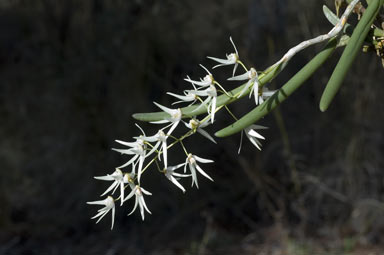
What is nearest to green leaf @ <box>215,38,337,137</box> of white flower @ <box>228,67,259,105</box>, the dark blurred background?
white flower @ <box>228,67,259,105</box>

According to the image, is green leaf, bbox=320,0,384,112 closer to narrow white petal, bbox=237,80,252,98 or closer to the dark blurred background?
narrow white petal, bbox=237,80,252,98

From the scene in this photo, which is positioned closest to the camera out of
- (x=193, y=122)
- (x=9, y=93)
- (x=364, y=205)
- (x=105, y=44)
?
(x=193, y=122)

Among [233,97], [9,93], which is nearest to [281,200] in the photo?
[9,93]

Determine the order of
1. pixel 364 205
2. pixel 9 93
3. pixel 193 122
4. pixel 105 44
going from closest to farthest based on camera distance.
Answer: pixel 193 122 → pixel 364 205 → pixel 105 44 → pixel 9 93

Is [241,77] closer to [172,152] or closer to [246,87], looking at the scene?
[246,87]

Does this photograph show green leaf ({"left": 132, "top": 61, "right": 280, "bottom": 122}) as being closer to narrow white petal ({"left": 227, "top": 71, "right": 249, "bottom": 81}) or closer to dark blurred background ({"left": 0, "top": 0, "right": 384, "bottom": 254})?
narrow white petal ({"left": 227, "top": 71, "right": 249, "bottom": 81})

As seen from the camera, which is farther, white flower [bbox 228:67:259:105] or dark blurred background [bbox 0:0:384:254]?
dark blurred background [bbox 0:0:384:254]

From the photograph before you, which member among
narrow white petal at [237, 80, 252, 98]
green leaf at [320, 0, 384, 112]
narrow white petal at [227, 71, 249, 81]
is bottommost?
green leaf at [320, 0, 384, 112]

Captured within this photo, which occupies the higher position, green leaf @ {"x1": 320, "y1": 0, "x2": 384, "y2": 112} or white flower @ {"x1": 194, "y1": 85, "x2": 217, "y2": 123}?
white flower @ {"x1": 194, "y1": 85, "x2": 217, "y2": 123}

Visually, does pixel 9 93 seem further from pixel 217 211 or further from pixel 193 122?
pixel 193 122
